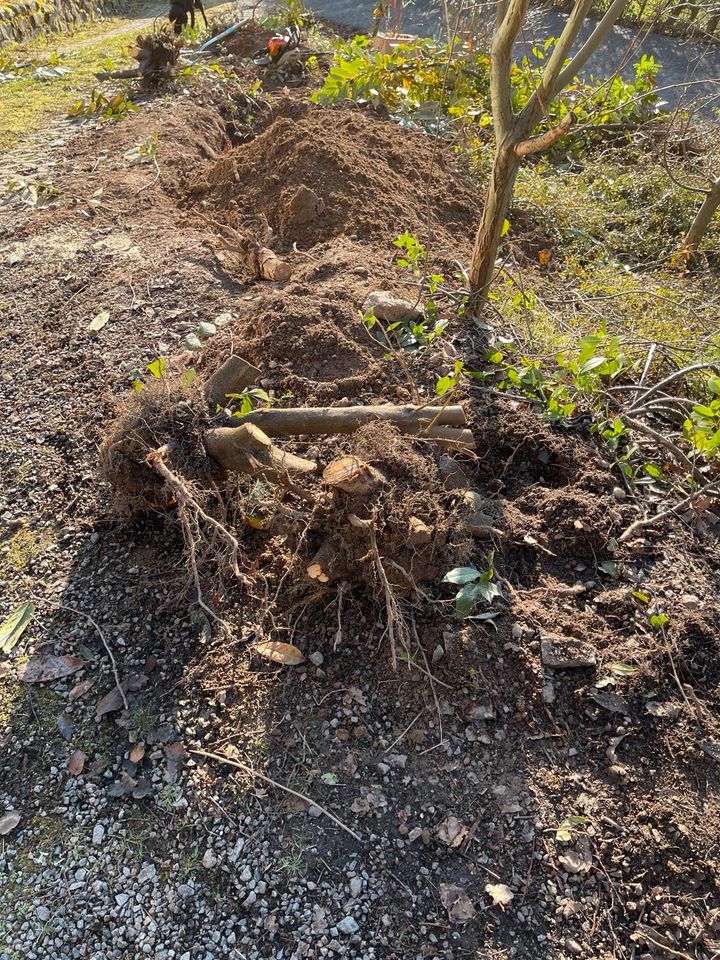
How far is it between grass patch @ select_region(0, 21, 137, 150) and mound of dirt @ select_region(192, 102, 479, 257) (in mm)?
2370

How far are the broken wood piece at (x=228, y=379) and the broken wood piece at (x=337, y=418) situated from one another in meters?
0.20

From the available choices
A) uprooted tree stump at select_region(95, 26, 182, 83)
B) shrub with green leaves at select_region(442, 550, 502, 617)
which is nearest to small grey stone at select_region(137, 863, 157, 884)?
shrub with green leaves at select_region(442, 550, 502, 617)

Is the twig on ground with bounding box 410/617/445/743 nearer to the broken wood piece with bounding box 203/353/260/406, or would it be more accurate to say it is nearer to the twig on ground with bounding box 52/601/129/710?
the twig on ground with bounding box 52/601/129/710

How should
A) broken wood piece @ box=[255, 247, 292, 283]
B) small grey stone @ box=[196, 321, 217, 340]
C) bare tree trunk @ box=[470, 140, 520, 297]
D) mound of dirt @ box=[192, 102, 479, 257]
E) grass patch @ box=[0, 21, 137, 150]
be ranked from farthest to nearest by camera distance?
1. grass patch @ box=[0, 21, 137, 150]
2. mound of dirt @ box=[192, 102, 479, 257]
3. broken wood piece @ box=[255, 247, 292, 283]
4. small grey stone @ box=[196, 321, 217, 340]
5. bare tree trunk @ box=[470, 140, 520, 297]

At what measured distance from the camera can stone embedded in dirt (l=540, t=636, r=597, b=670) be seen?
196cm

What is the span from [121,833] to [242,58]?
293 inches

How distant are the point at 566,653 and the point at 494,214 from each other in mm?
1881

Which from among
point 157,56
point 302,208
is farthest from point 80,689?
point 157,56

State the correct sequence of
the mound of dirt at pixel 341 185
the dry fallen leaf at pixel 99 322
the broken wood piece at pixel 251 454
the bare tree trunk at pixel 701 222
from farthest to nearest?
the bare tree trunk at pixel 701 222, the mound of dirt at pixel 341 185, the dry fallen leaf at pixel 99 322, the broken wood piece at pixel 251 454

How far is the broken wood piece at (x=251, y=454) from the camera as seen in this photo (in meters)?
2.12

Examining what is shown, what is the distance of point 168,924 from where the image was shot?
5.34 feet

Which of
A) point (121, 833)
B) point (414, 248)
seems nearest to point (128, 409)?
point (121, 833)

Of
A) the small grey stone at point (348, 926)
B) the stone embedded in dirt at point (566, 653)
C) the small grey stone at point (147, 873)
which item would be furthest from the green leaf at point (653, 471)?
the small grey stone at point (147, 873)

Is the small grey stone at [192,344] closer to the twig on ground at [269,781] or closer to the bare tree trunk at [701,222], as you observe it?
the twig on ground at [269,781]
